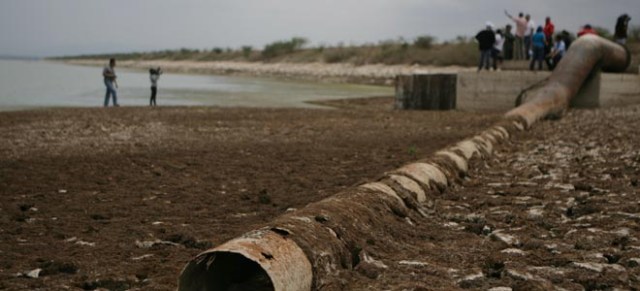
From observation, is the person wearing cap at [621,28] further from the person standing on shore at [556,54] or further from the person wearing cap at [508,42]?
the person wearing cap at [508,42]

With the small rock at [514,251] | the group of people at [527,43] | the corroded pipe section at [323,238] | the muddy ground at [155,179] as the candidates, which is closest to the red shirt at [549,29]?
the group of people at [527,43]

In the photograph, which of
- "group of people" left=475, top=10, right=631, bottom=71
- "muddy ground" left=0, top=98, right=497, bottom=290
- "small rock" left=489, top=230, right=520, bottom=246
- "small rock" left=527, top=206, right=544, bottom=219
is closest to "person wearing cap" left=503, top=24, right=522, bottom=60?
"group of people" left=475, top=10, right=631, bottom=71

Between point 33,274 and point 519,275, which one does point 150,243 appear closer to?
point 33,274

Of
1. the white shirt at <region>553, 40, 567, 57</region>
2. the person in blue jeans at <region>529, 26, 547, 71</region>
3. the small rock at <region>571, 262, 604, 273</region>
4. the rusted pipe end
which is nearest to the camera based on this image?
the rusted pipe end

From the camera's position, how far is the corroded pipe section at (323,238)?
12.3 feet

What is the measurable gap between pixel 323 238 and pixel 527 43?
21.1 meters

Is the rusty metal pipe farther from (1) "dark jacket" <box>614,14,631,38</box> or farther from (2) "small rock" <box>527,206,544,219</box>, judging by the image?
(2) "small rock" <box>527,206,544,219</box>

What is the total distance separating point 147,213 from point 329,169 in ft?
11.6

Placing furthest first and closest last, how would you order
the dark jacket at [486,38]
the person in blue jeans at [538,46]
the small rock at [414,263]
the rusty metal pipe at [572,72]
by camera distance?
the person in blue jeans at [538,46]
the dark jacket at [486,38]
the rusty metal pipe at [572,72]
the small rock at [414,263]

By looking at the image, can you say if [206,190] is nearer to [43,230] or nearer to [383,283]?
[43,230]

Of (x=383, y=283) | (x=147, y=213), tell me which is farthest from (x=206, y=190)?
(x=383, y=283)

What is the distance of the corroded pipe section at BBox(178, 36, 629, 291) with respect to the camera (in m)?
3.76

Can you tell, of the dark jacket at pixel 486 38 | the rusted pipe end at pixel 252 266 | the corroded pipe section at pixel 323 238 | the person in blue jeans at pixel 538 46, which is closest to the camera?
the rusted pipe end at pixel 252 266

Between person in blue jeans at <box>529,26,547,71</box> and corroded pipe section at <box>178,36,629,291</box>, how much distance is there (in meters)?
14.1
